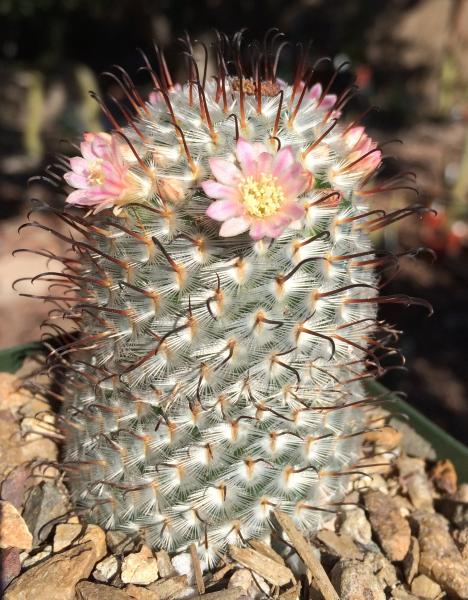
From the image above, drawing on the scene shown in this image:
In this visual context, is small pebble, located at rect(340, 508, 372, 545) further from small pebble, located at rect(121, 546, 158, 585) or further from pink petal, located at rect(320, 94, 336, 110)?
pink petal, located at rect(320, 94, 336, 110)

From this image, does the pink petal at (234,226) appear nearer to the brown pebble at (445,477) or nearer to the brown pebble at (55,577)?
the brown pebble at (55,577)

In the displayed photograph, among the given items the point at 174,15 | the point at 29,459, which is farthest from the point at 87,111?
the point at 29,459

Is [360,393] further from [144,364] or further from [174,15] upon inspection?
[174,15]

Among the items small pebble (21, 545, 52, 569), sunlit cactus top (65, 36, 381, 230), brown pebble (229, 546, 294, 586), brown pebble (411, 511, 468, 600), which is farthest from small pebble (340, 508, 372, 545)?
sunlit cactus top (65, 36, 381, 230)

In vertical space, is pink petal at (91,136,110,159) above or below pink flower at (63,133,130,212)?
above

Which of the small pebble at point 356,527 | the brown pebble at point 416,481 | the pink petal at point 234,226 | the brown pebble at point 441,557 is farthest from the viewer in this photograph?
the brown pebble at point 416,481

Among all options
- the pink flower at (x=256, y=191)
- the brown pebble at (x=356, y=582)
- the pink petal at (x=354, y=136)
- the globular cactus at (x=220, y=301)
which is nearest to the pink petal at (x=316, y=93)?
the globular cactus at (x=220, y=301)

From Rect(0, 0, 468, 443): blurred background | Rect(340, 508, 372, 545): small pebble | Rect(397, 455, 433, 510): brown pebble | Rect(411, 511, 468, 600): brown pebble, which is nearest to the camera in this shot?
Rect(411, 511, 468, 600): brown pebble
